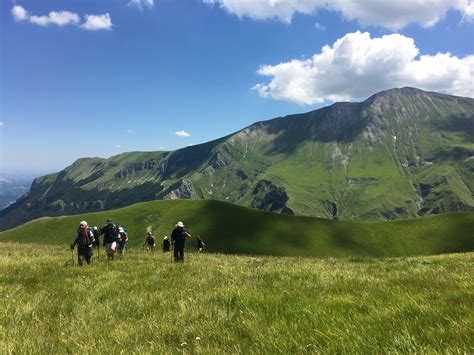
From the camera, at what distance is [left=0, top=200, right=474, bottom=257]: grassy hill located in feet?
393

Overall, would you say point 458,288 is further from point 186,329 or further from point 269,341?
point 186,329

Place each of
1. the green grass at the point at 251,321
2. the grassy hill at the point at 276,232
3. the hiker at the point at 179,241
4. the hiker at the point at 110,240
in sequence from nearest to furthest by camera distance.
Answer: the green grass at the point at 251,321
the hiker at the point at 179,241
the hiker at the point at 110,240
the grassy hill at the point at 276,232

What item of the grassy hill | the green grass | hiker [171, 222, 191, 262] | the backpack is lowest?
the grassy hill

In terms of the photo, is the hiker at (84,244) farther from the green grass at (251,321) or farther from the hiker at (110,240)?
the green grass at (251,321)

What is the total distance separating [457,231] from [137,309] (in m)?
140

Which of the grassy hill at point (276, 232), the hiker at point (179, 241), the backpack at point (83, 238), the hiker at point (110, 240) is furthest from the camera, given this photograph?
the grassy hill at point (276, 232)

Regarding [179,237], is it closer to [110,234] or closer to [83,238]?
[110,234]

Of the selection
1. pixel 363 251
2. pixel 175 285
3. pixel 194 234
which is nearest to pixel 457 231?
pixel 363 251

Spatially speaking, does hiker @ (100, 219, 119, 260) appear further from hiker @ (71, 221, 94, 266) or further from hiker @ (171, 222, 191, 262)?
hiker @ (171, 222, 191, 262)

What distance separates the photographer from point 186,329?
5.78 meters

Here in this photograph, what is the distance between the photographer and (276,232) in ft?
423

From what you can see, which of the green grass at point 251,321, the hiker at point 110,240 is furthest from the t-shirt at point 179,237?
the green grass at point 251,321

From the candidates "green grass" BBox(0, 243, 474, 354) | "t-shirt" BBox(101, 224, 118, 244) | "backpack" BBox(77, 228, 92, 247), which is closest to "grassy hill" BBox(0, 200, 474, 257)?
"t-shirt" BBox(101, 224, 118, 244)

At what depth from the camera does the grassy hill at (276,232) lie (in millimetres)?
119750
